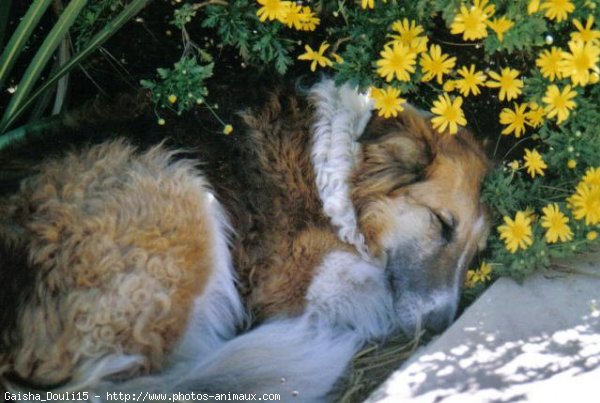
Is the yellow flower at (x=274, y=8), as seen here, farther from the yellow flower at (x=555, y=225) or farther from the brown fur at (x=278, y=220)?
the yellow flower at (x=555, y=225)

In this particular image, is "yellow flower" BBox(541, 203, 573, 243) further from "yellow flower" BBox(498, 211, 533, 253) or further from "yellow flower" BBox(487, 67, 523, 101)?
"yellow flower" BBox(487, 67, 523, 101)

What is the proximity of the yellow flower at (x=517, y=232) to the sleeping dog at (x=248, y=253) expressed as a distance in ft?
0.78

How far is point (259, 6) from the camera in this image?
3348 mm

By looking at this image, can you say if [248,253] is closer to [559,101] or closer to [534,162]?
[534,162]

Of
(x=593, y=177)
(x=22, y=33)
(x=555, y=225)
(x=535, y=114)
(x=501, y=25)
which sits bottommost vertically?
(x=555, y=225)

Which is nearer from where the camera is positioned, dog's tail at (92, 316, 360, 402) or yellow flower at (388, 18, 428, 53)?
dog's tail at (92, 316, 360, 402)

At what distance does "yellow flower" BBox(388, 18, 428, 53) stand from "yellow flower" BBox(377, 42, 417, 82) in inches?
0.9

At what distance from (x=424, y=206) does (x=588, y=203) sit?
2.38 feet

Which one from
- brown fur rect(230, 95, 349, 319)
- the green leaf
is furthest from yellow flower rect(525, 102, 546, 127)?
the green leaf

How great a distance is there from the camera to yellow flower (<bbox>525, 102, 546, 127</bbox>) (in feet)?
10.2

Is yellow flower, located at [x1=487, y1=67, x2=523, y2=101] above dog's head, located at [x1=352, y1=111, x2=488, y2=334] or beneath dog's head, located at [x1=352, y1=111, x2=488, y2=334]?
above

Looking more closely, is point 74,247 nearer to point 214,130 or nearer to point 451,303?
point 214,130

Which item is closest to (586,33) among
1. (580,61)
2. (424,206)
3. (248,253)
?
(580,61)

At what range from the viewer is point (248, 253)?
3275 mm
